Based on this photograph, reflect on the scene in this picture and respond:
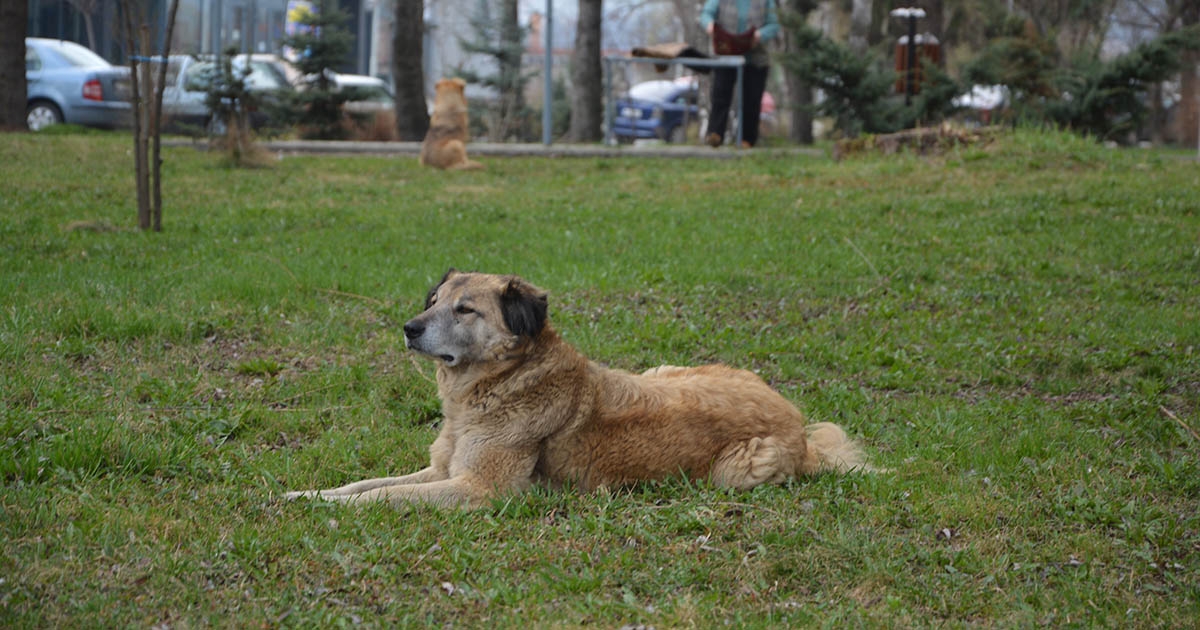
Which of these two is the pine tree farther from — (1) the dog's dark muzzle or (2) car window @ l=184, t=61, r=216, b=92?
(1) the dog's dark muzzle

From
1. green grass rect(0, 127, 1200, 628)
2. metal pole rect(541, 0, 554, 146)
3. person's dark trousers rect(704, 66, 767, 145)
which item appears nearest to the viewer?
green grass rect(0, 127, 1200, 628)

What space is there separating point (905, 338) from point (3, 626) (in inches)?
270

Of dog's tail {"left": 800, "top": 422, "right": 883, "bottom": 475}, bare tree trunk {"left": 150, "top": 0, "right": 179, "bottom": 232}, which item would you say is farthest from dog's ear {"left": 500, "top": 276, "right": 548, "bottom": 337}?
bare tree trunk {"left": 150, "top": 0, "right": 179, "bottom": 232}

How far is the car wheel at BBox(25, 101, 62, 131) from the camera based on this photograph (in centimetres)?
2527

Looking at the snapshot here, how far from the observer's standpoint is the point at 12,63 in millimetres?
21797

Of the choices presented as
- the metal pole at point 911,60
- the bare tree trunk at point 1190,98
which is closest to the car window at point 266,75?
the metal pole at point 911,60

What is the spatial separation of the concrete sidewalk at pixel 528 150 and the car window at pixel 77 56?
18.3 ft

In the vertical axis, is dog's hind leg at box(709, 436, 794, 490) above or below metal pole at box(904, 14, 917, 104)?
below

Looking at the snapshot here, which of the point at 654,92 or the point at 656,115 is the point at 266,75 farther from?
the point at 654,92

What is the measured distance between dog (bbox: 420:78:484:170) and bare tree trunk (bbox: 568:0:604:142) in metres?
6.77

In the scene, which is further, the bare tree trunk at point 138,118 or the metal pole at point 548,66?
the metal pole at point 548,66

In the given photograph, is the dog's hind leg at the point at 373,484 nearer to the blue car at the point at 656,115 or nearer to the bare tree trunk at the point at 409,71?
the bare tree trunk at the point at 409,71

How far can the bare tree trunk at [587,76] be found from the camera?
83.7 ft

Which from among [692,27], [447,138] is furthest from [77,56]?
[692,27]
